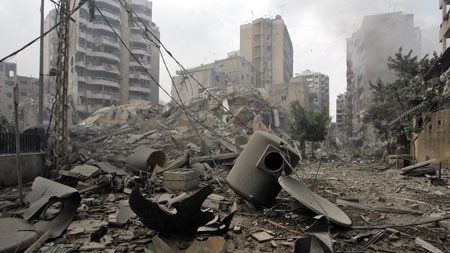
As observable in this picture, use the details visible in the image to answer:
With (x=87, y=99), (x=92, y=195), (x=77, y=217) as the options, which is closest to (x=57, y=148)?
(x=92, y=195)

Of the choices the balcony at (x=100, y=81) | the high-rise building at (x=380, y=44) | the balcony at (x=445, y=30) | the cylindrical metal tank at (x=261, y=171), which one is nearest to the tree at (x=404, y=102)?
the balcony at (x=445, y=30)

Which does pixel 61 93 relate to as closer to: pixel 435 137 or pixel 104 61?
pixel 435 137

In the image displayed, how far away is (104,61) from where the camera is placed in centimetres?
5134

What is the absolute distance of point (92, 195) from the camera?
659 centimetres

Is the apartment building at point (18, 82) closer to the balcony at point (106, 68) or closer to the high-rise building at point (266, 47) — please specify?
the balcony at point (106, 68)

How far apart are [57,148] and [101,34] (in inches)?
1985

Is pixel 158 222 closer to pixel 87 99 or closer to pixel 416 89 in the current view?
pixel 416 89

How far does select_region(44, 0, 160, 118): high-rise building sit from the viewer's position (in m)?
47.0

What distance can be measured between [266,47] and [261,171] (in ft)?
190

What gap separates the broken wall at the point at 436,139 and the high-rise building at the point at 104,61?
144 ft

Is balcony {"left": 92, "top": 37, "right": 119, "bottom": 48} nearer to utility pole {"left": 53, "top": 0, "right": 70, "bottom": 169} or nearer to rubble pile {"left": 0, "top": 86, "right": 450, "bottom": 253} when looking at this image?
utility pole {"left": 53, "top": 0, "right": 70, "bottom": 169}

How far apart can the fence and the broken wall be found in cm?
1557

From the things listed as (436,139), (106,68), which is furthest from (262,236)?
(106,68)

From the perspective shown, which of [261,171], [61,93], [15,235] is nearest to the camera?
[15,235]
